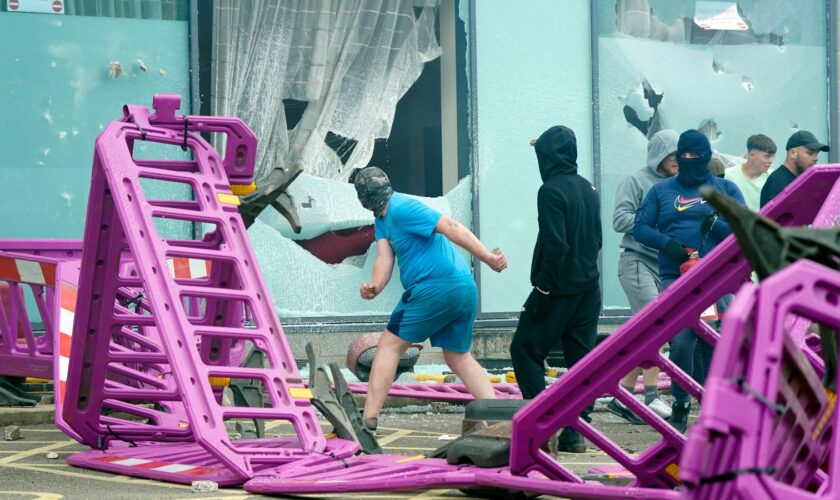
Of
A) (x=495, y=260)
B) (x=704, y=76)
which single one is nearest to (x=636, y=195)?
(x=495, y=260)

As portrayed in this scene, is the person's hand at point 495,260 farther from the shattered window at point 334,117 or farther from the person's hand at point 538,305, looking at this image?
the shattered window at point 334,117

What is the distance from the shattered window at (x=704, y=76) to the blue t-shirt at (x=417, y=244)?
5967mm

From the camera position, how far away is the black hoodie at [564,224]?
817 cm

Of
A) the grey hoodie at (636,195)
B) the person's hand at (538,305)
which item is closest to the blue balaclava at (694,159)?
the grey hoodie at (636,195)

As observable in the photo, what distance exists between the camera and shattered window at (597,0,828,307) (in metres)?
14.0

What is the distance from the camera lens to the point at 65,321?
8273 millimetres

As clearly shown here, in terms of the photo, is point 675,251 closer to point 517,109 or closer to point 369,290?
point 369,290

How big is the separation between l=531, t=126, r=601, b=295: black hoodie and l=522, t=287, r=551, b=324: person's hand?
4 cm

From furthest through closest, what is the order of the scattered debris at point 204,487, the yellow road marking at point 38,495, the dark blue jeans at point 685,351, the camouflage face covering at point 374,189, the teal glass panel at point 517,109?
the teal glass panel at point 517,109, the dark blue jeans at point 685,351, the camouflage face covering at point 374,189, the scattered debris at point 204,487, the yellow road marking at point 38,495

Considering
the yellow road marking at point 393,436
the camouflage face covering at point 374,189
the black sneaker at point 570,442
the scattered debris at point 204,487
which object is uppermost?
the camouflage face covering at point 374,189

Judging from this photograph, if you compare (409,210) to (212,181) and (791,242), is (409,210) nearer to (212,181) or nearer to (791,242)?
(212,181)

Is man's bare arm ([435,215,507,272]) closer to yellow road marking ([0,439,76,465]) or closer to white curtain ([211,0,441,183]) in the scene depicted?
yellow road marking ([0,439,76,465])

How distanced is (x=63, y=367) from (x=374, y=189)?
187 cm

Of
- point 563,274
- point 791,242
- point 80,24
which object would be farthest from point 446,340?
point 80,24
